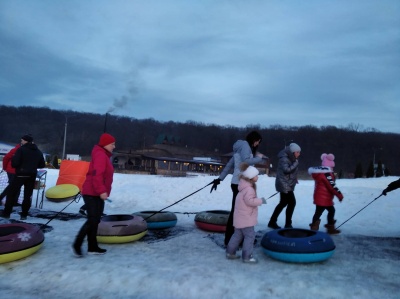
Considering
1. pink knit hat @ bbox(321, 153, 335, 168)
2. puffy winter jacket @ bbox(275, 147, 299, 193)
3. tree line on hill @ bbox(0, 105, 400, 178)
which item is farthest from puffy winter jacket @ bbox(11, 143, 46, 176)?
tree line on hill @ bbox(0, 105, 400, 178)

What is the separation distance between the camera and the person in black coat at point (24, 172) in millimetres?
8117

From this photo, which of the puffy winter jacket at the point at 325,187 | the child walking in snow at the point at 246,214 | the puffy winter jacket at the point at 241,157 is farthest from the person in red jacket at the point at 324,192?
the child walking in snow at the point at 246,214

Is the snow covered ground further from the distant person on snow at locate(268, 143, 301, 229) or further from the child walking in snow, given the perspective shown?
the distant person on snow at locate(268, 143, 301, 229)

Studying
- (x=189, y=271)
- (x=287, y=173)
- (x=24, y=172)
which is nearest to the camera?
(x=189, y=271)

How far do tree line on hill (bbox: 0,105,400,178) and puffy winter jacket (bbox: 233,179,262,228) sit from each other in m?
89.2

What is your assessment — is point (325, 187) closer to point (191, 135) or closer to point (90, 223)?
point (90, 223)

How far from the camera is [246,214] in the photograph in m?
5.46

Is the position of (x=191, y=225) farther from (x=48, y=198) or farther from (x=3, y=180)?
(x=3, y=180)

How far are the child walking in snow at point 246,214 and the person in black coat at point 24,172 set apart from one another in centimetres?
529

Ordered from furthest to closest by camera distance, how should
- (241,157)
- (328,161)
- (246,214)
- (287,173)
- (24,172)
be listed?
(328,161)
(24,172)
(287,173)
(241,157)
(246,214)

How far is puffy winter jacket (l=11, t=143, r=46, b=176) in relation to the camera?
8.12 metres

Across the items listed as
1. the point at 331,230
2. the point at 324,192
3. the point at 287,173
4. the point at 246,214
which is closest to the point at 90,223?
the point at 246,214

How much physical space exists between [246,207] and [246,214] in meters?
0.11

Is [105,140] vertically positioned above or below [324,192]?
above
